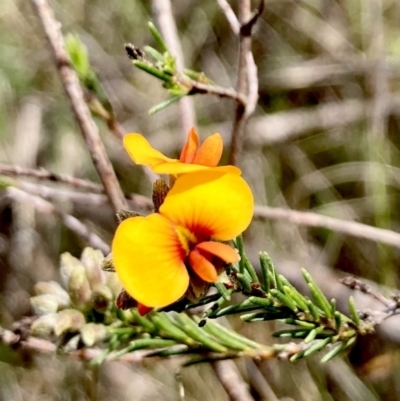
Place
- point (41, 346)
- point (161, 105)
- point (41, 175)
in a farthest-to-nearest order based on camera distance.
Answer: point (41, 175)
point (41, 346)
point (161, 105)

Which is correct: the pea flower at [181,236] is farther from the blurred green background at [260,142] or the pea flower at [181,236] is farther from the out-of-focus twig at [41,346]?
the blurred green background at [260,142]

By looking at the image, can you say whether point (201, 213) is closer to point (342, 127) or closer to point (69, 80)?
point (69, 80)

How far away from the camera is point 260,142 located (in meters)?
1.44

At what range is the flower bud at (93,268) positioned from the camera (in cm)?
63

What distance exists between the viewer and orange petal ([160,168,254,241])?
0.36 metres

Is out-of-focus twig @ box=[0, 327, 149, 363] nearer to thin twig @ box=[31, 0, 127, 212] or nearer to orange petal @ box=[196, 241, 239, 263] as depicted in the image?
thin twig @ box=[31, 0, 127, 212]

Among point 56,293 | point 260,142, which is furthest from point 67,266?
point 260,142

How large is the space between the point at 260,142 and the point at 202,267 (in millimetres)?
1099

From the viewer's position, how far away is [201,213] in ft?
1.25

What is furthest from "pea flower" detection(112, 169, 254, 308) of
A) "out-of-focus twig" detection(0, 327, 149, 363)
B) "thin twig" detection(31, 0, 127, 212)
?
"thin twig" detection(31, 0, 127, 212)

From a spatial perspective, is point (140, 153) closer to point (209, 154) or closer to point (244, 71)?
point (209, 154)

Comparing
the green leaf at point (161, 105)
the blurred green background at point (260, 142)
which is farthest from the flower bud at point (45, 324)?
the blurred green background at point (260, 142)

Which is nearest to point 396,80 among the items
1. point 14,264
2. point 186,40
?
point 186,40

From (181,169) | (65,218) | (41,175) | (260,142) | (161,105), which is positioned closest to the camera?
(181,169)
